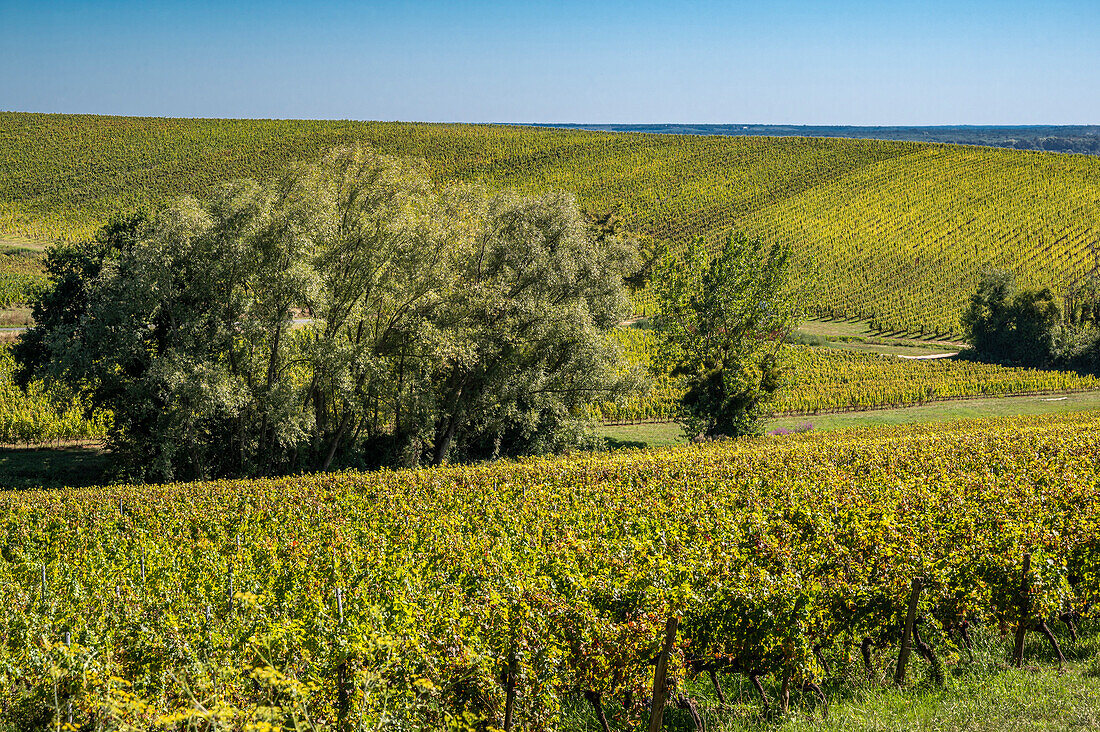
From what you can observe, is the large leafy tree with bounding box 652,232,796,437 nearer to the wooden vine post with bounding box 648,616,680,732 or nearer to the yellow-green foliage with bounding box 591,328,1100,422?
the yellow-green foliage with bounding box 591,328,1100,422

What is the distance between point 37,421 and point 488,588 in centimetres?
3021

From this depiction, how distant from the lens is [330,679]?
280 inches

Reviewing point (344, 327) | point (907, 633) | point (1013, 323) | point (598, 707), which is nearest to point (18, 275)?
point (344, 327)

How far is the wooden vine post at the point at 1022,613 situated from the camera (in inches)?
365

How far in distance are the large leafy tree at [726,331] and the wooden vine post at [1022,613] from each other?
2359 centimetres

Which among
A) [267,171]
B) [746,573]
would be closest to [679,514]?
[746,573]

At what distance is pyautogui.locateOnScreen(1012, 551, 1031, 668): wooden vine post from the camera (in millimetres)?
9281

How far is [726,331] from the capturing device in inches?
1326

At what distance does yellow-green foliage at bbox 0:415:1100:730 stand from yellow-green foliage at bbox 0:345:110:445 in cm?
1630

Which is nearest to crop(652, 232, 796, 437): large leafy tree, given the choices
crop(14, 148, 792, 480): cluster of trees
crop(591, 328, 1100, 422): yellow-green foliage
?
crop(14, 148, 792, 480): cluster of trees

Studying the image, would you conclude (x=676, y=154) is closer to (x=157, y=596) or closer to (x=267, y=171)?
(x=267, y=171)

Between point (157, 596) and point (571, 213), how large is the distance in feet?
74.4

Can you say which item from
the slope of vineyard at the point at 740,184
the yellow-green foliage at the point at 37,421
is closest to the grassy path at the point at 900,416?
the yellow-green foliage at the point at 37,421

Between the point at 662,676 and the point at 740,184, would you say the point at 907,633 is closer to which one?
the point at 662,676
